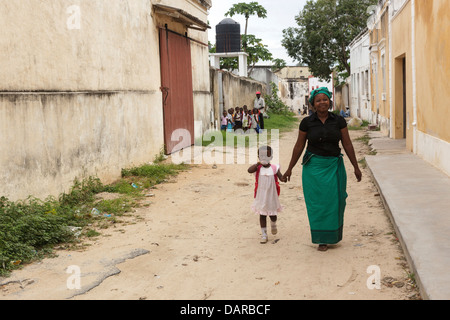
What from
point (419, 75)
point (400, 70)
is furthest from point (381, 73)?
point (419, 75)

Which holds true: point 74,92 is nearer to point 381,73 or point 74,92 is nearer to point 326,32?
point 381,73

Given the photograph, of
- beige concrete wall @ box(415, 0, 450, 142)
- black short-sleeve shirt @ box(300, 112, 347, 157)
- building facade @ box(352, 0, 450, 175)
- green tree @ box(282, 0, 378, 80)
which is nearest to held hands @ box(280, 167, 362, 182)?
black short-sleeve shirt @ box(300, 112, 347, 157)

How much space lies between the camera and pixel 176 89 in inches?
539

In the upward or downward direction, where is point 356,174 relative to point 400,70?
downward

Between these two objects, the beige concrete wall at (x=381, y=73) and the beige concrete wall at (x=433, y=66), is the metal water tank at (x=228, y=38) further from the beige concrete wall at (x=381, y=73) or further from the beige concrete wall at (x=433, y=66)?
the beige concrete wall at (x=433, y=66)

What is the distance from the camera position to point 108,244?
6.05 meters

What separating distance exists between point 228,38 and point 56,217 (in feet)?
74.0

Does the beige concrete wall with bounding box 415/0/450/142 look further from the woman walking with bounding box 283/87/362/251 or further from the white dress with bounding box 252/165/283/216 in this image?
the white dress with bounding box 252/165/283/216

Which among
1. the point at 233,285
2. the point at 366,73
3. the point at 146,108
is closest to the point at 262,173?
the point at 233,285

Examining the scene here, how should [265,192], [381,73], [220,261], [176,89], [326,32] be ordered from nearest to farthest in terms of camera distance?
[220,261]
[265,192]
[176,89]
[381,73]
[326,32]

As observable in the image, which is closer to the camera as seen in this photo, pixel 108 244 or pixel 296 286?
pixel 296 286

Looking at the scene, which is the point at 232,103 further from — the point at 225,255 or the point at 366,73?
the point at 225,255

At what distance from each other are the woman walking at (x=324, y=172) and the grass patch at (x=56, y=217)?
2.66 m

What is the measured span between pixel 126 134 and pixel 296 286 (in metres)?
6.49
